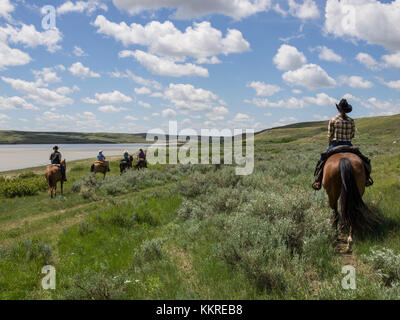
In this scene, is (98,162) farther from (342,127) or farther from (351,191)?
(351,191)

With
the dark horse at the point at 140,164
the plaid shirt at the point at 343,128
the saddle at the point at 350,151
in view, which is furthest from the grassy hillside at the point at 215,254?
the dark horse at the point at 140,164

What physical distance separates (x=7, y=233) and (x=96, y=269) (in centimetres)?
709

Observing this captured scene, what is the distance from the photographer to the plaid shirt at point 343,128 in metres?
6.77

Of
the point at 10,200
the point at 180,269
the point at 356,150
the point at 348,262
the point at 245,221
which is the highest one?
the point at 356,150

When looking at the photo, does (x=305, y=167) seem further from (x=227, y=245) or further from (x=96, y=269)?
(x=96, y=269)

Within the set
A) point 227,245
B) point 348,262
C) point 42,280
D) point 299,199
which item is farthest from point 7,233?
point 348,262

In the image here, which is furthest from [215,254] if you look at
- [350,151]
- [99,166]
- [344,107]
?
[99,166]

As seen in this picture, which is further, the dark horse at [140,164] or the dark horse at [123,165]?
the dark horse at [140,164]

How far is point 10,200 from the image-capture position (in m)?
19.2

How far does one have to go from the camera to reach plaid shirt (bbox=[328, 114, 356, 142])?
677 cm

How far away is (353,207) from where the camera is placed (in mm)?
5578

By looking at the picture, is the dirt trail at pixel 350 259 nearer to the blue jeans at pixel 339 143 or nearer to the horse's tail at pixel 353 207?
the horse's tail at pixel 353 207

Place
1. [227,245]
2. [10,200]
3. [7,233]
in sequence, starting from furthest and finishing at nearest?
[10,200] < [7,233] < [227,245]

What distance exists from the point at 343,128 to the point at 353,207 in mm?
2242
